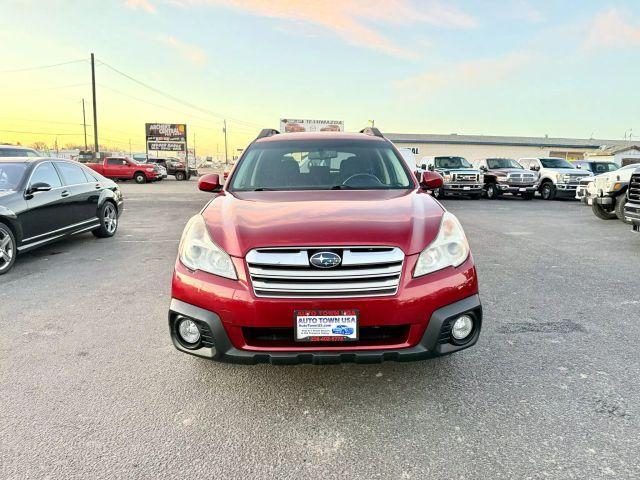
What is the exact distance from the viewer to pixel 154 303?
466cm

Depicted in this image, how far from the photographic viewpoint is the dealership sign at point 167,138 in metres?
45.5

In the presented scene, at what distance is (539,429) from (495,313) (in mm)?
1943

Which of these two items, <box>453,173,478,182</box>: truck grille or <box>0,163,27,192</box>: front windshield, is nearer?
<box>0,163,27,192</box>: front windshield

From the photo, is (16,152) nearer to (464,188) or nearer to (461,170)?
(464,188)

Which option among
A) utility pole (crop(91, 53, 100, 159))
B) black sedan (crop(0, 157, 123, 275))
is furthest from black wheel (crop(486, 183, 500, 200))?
utility pole (crop(91, 53, 100, 159))

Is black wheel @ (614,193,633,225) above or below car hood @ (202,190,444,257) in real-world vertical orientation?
below

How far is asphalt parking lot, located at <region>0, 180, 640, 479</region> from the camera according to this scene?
2.19 m

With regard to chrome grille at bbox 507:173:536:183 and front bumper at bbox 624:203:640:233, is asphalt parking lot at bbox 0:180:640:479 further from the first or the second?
chrome grille at bbox 507:173:536:183

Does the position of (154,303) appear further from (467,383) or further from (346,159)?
(467,383)

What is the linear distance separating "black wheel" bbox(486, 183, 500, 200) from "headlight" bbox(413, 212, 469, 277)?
17.8 metres

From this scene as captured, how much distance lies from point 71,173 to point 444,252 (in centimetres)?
712

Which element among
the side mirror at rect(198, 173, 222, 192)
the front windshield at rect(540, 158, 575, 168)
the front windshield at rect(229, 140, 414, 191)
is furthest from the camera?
the front windshield at rect(540, 158, 575, 168)

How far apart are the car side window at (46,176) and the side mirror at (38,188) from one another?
80 mm

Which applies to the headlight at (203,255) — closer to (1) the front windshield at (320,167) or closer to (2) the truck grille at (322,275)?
(2) the truck grille at (322,275)
